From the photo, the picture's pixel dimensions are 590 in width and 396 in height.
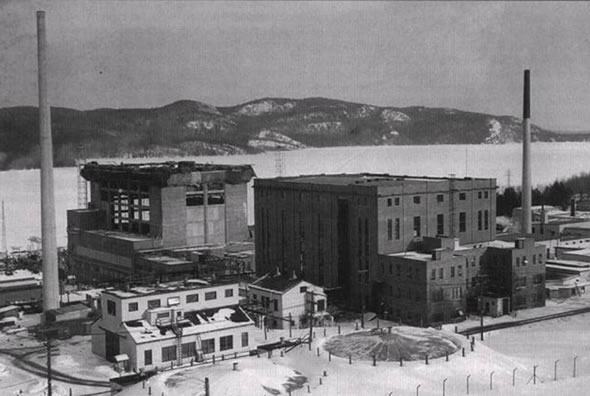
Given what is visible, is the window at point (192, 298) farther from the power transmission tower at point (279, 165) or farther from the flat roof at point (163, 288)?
the power transmission tower at point (279, 165)

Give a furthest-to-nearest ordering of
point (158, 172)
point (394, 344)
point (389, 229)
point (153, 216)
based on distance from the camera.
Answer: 1. point (153, 216)
2. point (158, 172)
3. point (389, 229)
4. point (394, 344)

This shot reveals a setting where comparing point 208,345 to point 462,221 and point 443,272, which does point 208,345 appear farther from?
point 462,221

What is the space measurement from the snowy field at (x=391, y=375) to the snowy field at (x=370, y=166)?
30584 mm

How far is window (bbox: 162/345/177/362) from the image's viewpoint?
1838 centimetres

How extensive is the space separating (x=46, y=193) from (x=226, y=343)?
30.1 ft

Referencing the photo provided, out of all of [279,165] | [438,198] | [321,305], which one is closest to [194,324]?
[321,305]

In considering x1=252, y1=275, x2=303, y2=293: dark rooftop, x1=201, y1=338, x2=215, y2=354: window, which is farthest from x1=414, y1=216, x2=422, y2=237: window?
x1=201, y1=338, x2=215, y2=354: window

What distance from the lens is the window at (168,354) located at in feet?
60.3

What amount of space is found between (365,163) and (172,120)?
936 inches

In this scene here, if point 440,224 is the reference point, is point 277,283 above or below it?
below

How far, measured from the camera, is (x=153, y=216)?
3447 cm

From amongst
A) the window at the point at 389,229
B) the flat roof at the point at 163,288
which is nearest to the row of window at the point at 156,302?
the flat roof at the point at 163,288

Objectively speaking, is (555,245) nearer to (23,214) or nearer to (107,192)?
(107,192)

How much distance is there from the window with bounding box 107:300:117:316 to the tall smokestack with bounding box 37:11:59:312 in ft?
18.3
